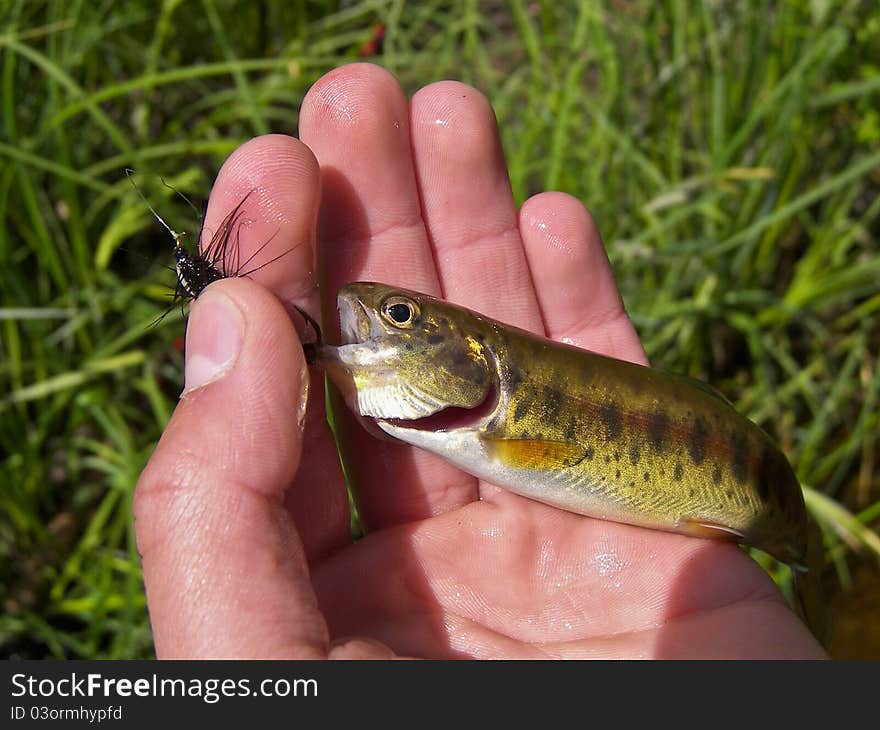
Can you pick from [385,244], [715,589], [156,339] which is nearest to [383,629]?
[715,589]

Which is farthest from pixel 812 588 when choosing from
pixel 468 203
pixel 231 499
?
pixel 231 499

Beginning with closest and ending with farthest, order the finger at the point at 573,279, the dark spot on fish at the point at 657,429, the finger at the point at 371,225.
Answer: the dark spot on fish at the point at 657,429
the finger at the point at 371,225
the finger at the point at 573,279

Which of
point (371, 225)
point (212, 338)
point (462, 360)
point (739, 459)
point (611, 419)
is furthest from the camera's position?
point (371, 225)

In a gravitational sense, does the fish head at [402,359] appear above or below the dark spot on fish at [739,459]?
above

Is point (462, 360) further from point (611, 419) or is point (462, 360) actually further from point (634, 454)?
point (634, 454)

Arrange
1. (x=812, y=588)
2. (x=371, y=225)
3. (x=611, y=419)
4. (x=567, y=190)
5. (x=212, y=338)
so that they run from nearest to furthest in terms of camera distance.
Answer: (x=212, y=338)
(x=611, y=419)
(x=371, y=225)
(x=812, y=588)
(x=567, y=190)

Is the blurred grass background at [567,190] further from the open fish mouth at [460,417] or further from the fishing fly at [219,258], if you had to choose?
the open fish mouth at [460,417]

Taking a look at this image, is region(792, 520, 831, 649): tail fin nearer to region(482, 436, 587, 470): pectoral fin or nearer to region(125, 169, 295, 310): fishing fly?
region(482, 436, 587, 470): pectoral fin

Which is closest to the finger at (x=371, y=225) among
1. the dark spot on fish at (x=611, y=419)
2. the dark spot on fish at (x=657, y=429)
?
the dark spot on fish at (x=611, y=419)

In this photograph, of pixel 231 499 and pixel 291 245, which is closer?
pixel 231 499
